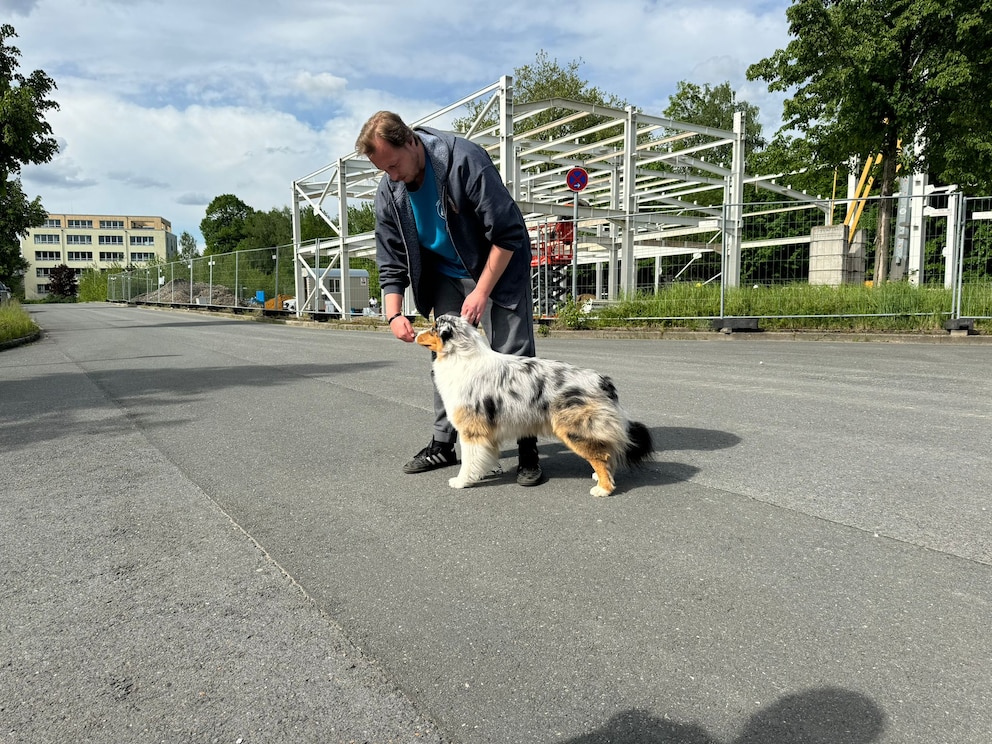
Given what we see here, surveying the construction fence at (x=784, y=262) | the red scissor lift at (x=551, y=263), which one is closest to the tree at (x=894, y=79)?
the construction fence at (x=784, y=262)

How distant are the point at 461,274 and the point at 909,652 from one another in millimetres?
2968

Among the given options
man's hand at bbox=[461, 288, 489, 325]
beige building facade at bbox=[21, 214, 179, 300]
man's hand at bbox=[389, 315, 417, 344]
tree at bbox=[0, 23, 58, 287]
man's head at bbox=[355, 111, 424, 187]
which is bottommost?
man's hand at bbox=[389, 315, 417, 344]

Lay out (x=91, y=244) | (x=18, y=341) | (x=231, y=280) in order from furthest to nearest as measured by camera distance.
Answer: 1. (x=91, y=244)
2. (x=231, y=280)
3. (x=18, y=341)

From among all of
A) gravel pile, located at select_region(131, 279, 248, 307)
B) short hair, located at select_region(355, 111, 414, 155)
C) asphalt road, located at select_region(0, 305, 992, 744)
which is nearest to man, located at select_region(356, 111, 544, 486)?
short hair, located at select_region(355, 111, 414, 155)

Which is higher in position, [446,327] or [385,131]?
[385,131]

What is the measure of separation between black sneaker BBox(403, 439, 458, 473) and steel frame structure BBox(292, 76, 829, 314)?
12.2 meters

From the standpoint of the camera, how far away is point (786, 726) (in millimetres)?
1771

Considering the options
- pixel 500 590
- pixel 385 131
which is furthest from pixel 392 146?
pixel 500 590

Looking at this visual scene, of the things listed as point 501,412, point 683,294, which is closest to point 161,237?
point 683,294

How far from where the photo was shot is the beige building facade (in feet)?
395

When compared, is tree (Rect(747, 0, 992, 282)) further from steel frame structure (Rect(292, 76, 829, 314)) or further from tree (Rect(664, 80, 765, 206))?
tree (Rect(664, 80, 765, 206))

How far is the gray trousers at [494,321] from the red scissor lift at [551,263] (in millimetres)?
14327

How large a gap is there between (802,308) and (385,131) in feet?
41.2

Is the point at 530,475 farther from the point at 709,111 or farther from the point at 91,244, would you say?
the point at 91,244
